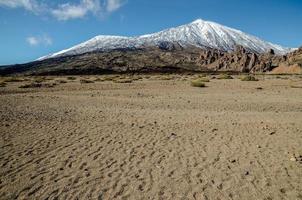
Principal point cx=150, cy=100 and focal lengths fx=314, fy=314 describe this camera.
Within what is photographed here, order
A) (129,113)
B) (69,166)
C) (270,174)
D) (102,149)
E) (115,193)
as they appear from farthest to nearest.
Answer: (129,113)
(102,149)
(69,166)
(270,174)
(115,193)

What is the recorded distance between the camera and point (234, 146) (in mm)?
9703

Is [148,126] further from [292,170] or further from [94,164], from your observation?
[292,170]

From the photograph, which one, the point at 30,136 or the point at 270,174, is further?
the point at 30,136

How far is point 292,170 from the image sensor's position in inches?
304

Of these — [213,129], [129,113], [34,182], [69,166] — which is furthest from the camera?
[129,113]

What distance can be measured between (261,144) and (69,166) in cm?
589

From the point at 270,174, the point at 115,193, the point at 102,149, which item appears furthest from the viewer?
the point at 102,149

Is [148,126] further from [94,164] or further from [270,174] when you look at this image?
[270,174]

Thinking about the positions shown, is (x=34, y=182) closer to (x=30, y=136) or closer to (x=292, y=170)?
(x=30, y=136)

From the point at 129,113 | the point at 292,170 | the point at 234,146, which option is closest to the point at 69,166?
the point at 234,146

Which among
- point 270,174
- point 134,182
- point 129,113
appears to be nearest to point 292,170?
point 270,174

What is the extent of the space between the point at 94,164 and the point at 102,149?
51.9 inches

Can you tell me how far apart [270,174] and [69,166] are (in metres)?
4.97

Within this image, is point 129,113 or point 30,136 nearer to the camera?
point 30,136
